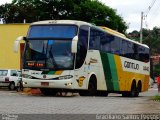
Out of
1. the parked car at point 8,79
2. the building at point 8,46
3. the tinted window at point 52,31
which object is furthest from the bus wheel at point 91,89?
the building at point 8,46

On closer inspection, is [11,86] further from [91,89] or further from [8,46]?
[91,89]

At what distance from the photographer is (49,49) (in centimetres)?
2392

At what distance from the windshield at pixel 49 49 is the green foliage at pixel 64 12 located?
51.8 metres

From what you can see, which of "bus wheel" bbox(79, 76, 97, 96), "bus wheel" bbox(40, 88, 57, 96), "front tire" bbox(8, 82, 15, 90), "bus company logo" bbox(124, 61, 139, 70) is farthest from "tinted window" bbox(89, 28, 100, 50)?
"front tire" bbox(8, 82, 15, 90)

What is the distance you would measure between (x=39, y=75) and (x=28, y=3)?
60.1 m

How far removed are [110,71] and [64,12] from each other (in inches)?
2093

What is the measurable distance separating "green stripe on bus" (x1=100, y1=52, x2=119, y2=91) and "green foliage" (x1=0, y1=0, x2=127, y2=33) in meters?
47.3

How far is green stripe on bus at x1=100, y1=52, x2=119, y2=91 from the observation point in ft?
89.0

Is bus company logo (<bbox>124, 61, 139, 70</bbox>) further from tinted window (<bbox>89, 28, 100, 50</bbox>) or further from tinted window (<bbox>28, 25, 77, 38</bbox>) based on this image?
tinted window (<bbox>28, 25, 77, 38</bbox>)

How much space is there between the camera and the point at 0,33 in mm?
45344

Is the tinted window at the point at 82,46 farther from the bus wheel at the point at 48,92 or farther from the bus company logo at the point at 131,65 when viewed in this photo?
the bus company logo at the point at 131,65

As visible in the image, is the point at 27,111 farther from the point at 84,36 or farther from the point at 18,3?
the point at 18,3

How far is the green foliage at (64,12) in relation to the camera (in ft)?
255

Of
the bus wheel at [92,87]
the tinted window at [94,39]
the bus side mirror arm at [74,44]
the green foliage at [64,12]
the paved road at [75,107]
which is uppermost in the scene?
the green foliage at [64,12]
